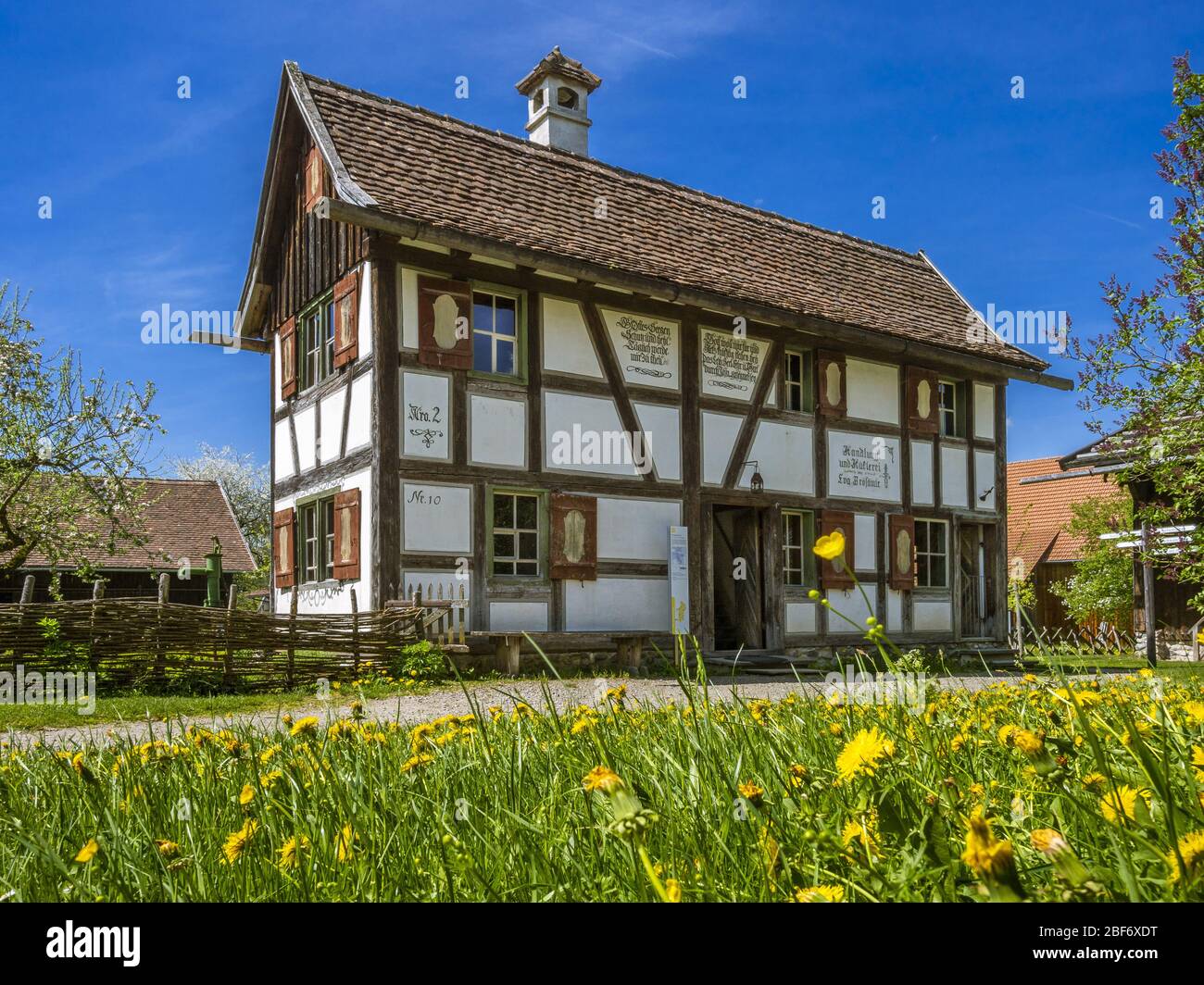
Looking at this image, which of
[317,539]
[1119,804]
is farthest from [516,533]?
[1119,804]

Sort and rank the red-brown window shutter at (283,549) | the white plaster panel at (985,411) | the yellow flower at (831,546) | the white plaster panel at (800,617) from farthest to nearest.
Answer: the white plaster panel at (985,411), the white plaster panel at (800,617), the red-brown window shutter at (283,549), the yellow flower at (831,546)

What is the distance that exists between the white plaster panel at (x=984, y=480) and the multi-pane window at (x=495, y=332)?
9.51m

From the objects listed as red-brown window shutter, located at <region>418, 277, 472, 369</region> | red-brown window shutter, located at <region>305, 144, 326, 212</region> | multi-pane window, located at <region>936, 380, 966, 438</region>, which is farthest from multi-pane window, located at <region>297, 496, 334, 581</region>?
multi-pane window, located at <region>936, 380, 966, 438</region>

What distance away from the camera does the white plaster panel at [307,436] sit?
1498 centimetres

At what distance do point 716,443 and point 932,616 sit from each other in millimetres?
5456

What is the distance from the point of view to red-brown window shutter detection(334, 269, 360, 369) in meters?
13.5

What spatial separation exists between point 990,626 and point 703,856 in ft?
61.5

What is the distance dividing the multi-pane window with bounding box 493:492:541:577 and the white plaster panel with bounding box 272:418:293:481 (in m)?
4.05

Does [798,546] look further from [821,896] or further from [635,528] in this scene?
[821,896]

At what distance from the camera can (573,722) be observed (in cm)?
327

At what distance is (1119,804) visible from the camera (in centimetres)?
148

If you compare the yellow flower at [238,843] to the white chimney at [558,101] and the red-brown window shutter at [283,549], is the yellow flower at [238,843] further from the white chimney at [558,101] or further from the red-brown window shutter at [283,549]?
the white chimney at [558,101]

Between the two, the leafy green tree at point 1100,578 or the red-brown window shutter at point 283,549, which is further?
the leafy green tree at point 1100,578

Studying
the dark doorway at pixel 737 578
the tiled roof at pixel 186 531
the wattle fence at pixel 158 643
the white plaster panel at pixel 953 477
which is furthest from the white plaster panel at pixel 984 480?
the tiled roof at pixel 186 531
